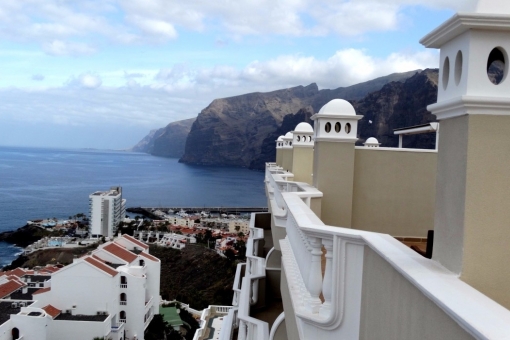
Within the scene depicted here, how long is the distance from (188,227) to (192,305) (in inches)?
1303

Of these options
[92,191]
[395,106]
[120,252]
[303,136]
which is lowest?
[92,191]

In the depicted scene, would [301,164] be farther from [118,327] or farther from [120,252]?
[120,252]

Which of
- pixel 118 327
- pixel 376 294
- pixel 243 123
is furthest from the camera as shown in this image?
pixel 243 123

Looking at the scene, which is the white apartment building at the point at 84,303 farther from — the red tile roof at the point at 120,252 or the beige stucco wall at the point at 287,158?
the beige stucco wall at the point at 287,158

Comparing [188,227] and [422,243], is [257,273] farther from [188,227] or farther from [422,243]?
[188,227]

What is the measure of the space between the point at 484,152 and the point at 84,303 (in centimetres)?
2445

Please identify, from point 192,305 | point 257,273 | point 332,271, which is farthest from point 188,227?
point 332,271

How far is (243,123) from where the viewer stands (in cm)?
18525

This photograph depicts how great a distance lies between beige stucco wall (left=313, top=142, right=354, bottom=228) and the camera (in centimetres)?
615

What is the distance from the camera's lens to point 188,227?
64.6m

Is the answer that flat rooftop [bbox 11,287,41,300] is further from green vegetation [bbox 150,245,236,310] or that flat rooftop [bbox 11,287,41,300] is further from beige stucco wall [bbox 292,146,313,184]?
beige stucco wall [bbox 292,146,313,184]

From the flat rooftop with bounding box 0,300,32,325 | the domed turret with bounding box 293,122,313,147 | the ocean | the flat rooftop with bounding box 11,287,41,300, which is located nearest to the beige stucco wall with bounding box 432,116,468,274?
the domed turret with bounding box 293,122,313,147

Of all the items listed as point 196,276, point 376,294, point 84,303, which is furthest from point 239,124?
point 376,294

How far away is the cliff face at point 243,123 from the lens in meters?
175
